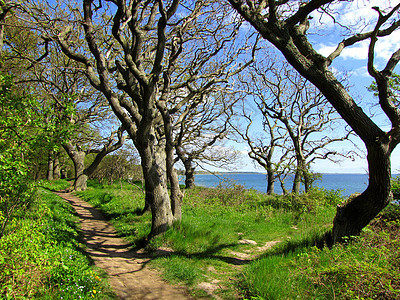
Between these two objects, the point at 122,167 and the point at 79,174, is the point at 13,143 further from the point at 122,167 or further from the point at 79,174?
the point at 122,167

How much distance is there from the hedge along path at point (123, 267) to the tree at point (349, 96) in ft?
11.6

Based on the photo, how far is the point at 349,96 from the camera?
4.62 m

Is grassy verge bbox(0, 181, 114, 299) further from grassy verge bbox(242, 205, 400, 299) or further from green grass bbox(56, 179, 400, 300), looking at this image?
grassy verge bbox(242, 205, 400, 299)

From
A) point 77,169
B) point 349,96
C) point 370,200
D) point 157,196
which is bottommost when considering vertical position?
point 157,196

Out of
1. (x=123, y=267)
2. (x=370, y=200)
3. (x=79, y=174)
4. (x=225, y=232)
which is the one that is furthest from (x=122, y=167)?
(x=370, y=200)

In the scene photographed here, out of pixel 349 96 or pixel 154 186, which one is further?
pixel 154 186

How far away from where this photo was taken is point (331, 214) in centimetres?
962

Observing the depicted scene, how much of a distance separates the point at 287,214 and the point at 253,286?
6417 millimetres

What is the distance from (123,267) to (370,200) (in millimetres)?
5049

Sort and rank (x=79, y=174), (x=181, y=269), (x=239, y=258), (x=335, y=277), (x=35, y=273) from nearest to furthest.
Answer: (x=335, y=277) < (x=35, y=273) < (x=181, y=269) < (x=239, y=258) < (x=79, y=174)

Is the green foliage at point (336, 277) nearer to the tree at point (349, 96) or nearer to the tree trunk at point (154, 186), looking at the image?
the tree at point (349, 96)

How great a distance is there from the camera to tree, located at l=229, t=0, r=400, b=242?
4.35m

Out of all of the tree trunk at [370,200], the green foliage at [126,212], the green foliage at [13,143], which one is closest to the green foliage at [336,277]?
the tree trunk at [370,200]

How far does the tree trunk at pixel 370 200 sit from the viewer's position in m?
4.34
